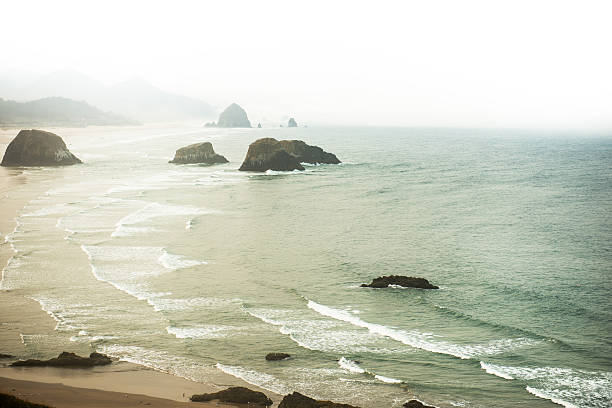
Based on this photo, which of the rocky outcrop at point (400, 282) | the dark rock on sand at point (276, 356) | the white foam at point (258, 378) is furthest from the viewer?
the rocky outcrop at point (400, 282)

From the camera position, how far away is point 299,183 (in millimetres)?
72625

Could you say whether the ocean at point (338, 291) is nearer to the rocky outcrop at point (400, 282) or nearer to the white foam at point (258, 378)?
the white foam at point (258, 378)

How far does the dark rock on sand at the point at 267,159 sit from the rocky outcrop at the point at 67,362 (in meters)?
69.8

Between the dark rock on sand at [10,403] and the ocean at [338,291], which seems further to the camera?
the ocean at [338,291]

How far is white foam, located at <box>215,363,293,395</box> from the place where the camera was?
1627 cm

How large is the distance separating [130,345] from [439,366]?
10.6 metres

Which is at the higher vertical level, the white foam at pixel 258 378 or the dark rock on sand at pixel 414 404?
the dark rock on sand at pixel 414 404

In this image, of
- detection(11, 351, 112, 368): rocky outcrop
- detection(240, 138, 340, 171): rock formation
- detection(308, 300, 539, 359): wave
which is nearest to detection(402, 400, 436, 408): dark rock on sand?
detection(308, 300, 539, 359): wave

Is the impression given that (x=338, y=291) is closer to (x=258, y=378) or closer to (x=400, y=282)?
(x=400, y=282)

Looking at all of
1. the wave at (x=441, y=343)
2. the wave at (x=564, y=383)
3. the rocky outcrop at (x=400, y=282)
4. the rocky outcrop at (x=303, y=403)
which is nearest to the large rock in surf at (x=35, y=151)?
the rocky outcrop at (x=400, y=282)

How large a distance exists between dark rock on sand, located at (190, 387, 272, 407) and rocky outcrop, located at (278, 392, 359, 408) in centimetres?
81

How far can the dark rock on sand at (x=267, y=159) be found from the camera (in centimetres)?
8669

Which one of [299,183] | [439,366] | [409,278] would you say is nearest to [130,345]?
[439,366]

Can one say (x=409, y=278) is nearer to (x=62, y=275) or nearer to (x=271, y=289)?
(x=271, y=289)
